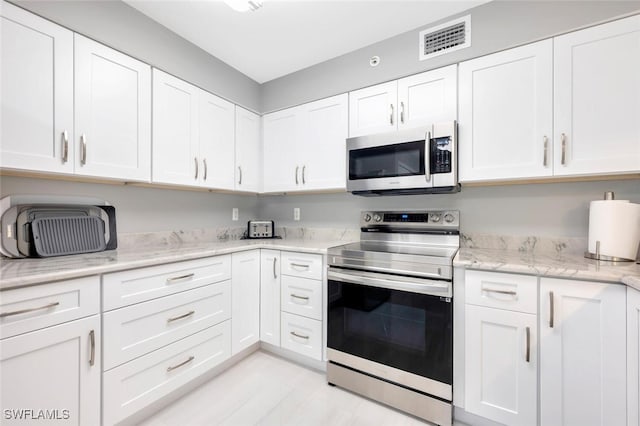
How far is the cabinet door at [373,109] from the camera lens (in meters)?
2.01

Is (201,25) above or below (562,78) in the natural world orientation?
above

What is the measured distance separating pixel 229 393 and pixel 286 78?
2.58 metres

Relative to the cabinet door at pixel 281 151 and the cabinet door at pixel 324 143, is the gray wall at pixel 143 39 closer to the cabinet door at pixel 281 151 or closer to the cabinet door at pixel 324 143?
the cabinet door at pixel 281 151

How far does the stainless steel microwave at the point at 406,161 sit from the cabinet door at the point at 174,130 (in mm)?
1212

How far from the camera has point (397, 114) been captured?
1.98m

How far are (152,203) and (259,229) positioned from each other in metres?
0.94

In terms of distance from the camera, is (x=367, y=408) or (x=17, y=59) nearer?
(x=17, y=59)

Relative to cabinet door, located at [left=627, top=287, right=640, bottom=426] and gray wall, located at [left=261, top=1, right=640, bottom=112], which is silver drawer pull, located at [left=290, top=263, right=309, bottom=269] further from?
cabinet door, located at [left=627, top=287, right=640, bottom=426]

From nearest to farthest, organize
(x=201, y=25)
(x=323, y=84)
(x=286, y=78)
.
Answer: (x=201, y=25) → (x=323, y=84) → (x=286, y=78)

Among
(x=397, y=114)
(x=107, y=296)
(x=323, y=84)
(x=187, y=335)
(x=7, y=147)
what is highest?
(x=323, y=84)

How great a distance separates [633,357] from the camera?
1099mm

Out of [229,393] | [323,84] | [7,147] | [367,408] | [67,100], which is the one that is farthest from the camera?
[323,84]

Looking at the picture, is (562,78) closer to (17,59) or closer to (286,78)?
(286,78)

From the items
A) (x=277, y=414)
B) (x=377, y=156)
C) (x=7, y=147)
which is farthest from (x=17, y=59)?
(x=277, y=414)
